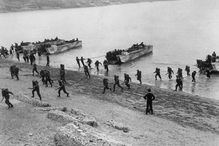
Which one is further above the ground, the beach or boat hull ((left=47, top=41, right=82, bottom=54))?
boat hull ((left=47, top=41, right=82, bottom=54))

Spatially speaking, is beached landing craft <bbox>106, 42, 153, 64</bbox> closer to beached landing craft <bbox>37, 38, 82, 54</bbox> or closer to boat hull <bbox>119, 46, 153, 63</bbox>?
boat hull <bbox>119, 46, 153, 63</bbox>

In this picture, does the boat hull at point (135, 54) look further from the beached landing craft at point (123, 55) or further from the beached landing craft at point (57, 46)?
the beached landing craft at point (57, 46)

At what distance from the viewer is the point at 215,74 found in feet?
124

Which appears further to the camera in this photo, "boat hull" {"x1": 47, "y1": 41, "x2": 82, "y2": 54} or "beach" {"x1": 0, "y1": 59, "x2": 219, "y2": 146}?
"boat hull" {"x1": 47, "y1": 41, "x2": 82, "y2": 54}

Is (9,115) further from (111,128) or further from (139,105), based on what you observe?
(139,105)

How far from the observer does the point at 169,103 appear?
24.4 m

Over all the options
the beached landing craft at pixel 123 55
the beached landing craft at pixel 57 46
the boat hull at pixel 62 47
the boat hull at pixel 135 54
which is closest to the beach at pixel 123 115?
the beached landing craft at pixel 123 55

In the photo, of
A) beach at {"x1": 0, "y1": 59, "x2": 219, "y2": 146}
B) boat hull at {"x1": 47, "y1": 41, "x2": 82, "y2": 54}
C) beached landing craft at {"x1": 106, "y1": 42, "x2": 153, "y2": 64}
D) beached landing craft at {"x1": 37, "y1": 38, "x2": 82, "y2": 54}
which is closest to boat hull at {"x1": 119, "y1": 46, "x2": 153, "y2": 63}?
beached landing craft at {"x1": 106, "y1": 42, "x2": 153, "y2": 64}

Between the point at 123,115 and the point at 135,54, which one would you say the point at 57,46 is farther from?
the point at 123,115

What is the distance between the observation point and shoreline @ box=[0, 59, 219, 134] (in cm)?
2045

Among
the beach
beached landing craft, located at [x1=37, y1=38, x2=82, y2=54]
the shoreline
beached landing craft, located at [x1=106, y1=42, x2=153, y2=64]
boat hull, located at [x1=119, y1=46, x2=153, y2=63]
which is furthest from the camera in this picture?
beached landing craft, located at [x1=37, y1=38, x2=82, y2=54]

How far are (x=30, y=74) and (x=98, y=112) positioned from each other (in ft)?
54.3

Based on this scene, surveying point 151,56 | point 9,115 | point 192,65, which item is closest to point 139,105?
point 9,115

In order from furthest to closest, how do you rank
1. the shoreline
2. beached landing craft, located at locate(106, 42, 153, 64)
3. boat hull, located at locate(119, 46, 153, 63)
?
boat hull, located at locate(119, 46, 153, 63) < beached landing craft, located at locate(106, 42, 153, 64) < the shoreline
